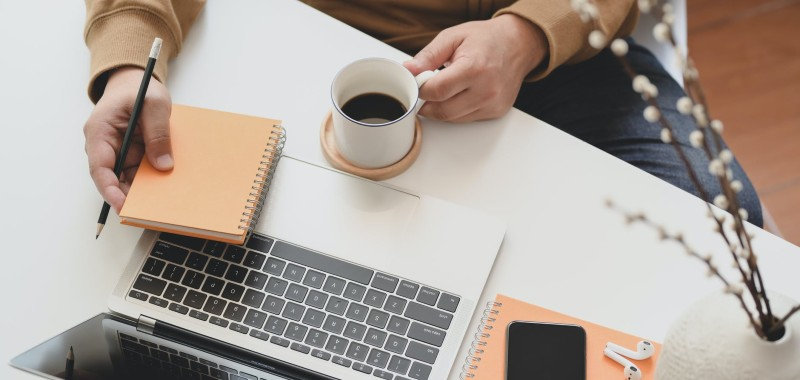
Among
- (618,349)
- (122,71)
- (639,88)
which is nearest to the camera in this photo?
(639,88)

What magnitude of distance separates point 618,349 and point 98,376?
1.67 ft

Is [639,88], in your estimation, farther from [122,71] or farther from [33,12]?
[33,12]

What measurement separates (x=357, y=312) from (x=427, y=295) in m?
0.08

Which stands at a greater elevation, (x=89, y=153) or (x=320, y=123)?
(x=320, y=123)

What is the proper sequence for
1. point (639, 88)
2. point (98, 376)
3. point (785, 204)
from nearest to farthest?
point (639, 88)
point (98, 376)
point (785, 204)

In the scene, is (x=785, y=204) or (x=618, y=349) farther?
(x=785, y=204)

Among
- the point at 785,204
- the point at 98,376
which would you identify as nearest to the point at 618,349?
the point at 98,376

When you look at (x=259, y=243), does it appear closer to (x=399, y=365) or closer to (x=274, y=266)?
(x=274, y=266)

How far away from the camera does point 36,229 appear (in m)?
0.89

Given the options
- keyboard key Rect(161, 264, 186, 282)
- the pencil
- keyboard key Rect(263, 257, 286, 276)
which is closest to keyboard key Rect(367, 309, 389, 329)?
keyboard key Rect(263, 257, 286, 276)

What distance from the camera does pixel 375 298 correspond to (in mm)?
826

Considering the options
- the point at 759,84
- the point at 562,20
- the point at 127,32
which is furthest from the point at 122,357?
the point at 759,84

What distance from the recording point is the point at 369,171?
35.2 inches

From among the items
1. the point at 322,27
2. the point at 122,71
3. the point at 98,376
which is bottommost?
the point at 98,376
